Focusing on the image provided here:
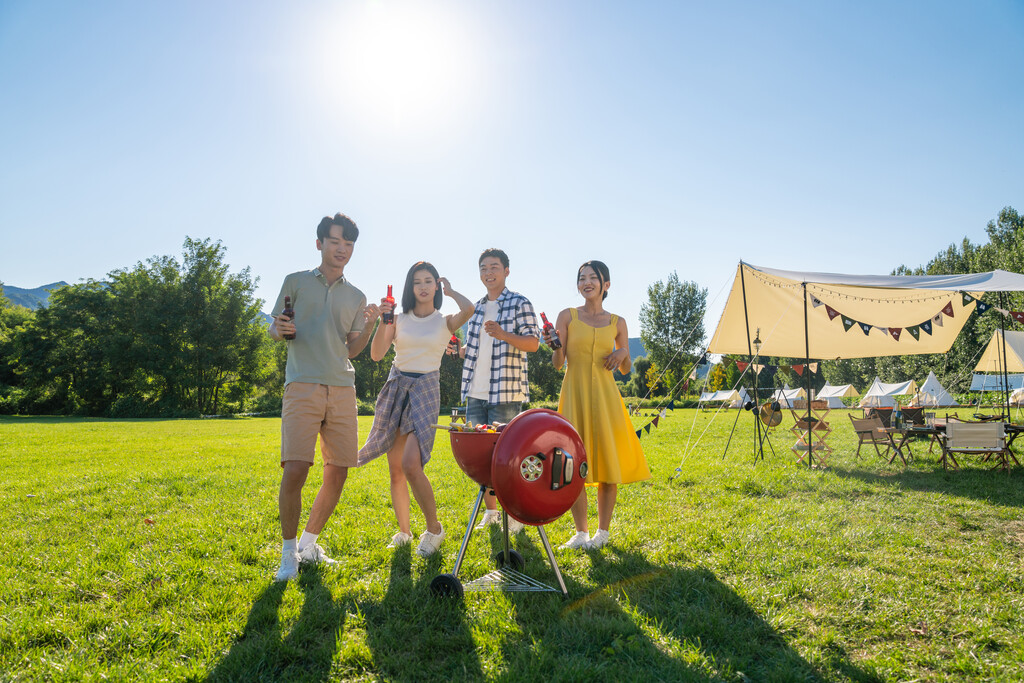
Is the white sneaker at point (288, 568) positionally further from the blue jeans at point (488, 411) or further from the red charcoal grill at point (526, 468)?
the blue jeans at point (488, 411)

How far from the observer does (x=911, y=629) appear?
2.80 m

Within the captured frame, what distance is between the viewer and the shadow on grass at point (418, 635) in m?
2.38

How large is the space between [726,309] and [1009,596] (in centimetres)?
889

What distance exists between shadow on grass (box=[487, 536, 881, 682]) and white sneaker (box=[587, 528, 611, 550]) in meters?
0.56

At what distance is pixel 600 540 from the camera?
4.18 meters

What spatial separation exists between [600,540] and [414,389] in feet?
5.96

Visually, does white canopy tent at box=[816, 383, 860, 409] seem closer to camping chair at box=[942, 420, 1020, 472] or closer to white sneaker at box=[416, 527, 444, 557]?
camping chair at box=[942, 420, 1020, 472]

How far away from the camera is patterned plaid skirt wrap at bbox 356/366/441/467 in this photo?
3953mm

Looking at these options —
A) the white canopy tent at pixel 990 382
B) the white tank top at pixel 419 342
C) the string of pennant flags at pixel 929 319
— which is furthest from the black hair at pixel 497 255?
the white canopy tent at pixel 990 382

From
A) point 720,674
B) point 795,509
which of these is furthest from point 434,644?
point 795,509

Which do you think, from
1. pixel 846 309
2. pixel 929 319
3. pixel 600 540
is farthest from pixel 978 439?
pixel 600 540

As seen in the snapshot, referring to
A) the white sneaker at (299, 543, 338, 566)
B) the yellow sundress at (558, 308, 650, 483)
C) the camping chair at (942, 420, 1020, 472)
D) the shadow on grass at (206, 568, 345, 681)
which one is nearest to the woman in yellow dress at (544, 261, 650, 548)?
the yellow sundress at (558, 308, 650, 483)

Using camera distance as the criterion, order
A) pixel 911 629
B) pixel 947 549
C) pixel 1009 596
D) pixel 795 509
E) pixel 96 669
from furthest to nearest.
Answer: pixel 795 509, pixel 947 549, pixel 1009 596, pixel 911 629, pixel 96 669

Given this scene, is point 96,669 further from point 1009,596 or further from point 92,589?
point 1009,596
